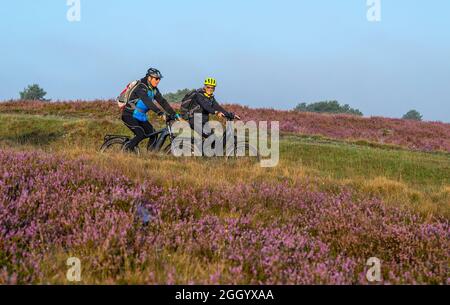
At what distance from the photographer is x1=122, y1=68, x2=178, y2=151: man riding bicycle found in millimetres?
8958

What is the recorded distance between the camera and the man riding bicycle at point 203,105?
33.2 ft

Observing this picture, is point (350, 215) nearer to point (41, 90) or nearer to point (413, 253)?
point (413, 253)

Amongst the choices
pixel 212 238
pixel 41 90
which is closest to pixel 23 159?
pixel 212 238

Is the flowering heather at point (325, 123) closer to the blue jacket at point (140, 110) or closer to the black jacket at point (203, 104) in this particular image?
the black jacket at point (203, 104)

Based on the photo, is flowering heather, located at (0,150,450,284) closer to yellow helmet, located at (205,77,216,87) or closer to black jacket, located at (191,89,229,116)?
black jacket, located at (191,89,229,116)


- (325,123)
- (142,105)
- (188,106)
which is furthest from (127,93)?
(325,123)

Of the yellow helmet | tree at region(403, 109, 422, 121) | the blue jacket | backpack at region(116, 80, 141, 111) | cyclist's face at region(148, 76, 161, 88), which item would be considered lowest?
the blue jacket

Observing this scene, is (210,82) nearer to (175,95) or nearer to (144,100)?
(144,100)

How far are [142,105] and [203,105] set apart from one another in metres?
1.62

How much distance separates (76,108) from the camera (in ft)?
95.7

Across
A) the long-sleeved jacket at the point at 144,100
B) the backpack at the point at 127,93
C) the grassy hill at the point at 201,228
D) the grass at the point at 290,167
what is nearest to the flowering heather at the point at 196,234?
the grassy hill at the point at 201,228

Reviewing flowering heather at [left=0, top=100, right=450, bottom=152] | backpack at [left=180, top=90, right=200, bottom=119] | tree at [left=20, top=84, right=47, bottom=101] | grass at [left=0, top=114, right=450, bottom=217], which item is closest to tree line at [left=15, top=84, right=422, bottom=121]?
tree at [left=20, top=84, right=47, bottom=101]

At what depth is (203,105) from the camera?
1009 cm

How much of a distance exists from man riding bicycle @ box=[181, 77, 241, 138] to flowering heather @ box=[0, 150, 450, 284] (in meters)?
4.53
